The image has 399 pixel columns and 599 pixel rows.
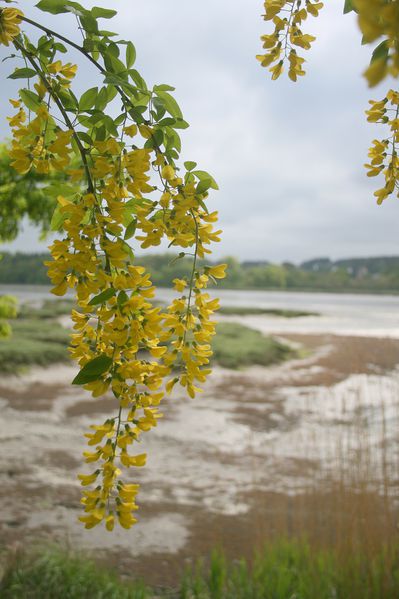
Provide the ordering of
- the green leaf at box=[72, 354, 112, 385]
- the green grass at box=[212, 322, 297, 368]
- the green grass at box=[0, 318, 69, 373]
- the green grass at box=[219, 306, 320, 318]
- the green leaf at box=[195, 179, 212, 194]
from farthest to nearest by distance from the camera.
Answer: the green grass at box=[219, 306, 320, 318] < the green grass at box=[212, 322, 297, 368] < the green grass at box=[0, 318, 69, 373] < the green leaf at box=[195, 179, 212, 194] < the green leaf at box=[72, 354, 112, 385]

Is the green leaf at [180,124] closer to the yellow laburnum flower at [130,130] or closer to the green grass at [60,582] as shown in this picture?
the yellow laburnum flower at [130,130]

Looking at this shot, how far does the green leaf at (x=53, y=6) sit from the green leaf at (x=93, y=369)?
0.55 metres

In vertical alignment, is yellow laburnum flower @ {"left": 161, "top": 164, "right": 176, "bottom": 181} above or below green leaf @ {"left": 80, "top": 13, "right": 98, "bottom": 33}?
below

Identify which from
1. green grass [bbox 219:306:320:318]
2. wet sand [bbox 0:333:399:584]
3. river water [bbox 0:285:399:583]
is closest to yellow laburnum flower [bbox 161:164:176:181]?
wet sand [bbox 0:333:399:584]

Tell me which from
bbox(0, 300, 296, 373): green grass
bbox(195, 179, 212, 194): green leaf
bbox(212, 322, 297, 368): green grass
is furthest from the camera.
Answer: bbox(212, 322, 297, 368): green grass

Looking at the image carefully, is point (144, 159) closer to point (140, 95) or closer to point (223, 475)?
point (140, 95)

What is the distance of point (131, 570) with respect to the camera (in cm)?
307

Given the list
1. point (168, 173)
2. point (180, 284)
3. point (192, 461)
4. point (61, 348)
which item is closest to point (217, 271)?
point (180, 284)

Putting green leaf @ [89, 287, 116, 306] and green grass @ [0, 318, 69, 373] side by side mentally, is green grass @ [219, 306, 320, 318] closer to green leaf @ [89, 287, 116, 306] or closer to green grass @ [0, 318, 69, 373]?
green grass @ [0, 318, 69, 373]

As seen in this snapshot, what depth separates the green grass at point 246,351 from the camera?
1071 cm

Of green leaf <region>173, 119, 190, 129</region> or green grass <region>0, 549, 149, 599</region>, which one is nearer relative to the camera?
green leaf <region>173, 119, 190, 129</region>

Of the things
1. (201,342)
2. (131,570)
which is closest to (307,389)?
(131,570)

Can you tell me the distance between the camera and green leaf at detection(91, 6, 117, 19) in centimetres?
88

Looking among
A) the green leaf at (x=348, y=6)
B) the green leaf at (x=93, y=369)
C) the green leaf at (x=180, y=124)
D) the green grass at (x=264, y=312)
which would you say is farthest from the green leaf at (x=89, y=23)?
the green grass at (x=264, y=312)
